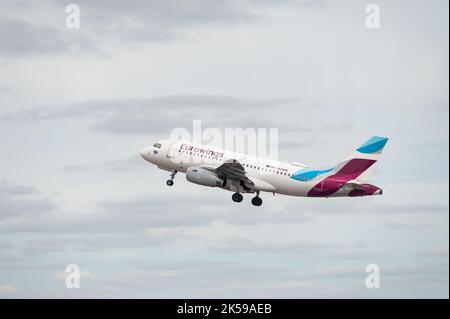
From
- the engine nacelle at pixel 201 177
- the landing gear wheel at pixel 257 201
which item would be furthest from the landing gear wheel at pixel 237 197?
the engine nacelle at pixel 201 177

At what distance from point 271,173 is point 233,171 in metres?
4.69

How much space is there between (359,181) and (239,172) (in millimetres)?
14499

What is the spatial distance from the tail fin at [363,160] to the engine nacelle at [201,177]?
48.2 ft

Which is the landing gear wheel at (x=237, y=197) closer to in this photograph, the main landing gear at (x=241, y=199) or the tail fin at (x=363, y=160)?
the main landing gear at (x=241, y=199)

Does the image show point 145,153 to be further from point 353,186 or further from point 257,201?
point 353,186

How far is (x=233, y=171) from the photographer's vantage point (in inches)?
5261

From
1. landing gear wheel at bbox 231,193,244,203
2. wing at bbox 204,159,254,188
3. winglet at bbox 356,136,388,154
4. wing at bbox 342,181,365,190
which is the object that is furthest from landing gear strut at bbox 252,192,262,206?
winglet at bbox 356,136,388,154

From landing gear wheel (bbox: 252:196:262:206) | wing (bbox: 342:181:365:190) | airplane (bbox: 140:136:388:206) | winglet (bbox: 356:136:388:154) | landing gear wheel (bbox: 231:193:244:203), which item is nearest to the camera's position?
wing (bbox: 342:181:365:190)

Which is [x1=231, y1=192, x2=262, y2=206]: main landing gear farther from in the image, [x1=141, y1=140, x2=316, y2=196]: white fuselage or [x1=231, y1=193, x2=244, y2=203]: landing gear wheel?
[x1=141, y1=140, x2=316, y2=196]: white fuselage

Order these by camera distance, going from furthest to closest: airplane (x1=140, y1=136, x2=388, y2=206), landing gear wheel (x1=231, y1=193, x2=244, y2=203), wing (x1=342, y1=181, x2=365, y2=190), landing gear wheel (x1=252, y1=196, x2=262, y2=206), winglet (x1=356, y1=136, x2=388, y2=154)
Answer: landing gear wheel (x1=252, y1=196, x2=262, y2=206), landing gear wheel (x1=231, y1=193, x2=244, y2=203), winglet (x1=356, y1=136, x2=388, y2=154), airplane (x1=140, y1=136, x2=388, y2=206), wing (x1=342, y1=181, x2=365, y2=190)

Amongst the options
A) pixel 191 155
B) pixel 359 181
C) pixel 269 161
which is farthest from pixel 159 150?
pixel 359 181

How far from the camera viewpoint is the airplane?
13150 centimetres

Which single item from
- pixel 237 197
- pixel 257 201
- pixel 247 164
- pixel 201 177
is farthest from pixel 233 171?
pixel 257 201
